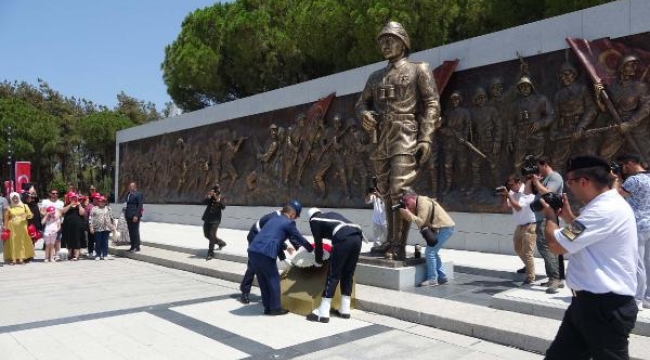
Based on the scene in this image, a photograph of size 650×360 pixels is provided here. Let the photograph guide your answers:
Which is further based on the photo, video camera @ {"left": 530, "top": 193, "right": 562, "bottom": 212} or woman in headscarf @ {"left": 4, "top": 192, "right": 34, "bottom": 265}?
woman in headscarf @ {"left": 4, "top": 192, "right": 34, "bottom": 265}

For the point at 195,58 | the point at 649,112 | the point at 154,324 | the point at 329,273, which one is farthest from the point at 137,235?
the point at 195,58

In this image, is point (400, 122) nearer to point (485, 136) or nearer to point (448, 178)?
point (485, 136)

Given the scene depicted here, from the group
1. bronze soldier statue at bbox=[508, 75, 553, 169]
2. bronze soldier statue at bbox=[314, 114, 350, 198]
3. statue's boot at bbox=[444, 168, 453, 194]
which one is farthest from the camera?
bronze soldier statue at bbox=[314, 114, 350, 198]

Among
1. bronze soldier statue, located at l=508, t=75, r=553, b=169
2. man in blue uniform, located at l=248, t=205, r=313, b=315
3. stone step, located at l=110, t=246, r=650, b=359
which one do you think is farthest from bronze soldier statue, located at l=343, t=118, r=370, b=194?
man in blue uniform, located at l=248, t=205, r=313, b=315

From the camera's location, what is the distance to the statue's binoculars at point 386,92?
6484 mm

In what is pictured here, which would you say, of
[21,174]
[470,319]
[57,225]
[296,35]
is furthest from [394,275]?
[21,174]

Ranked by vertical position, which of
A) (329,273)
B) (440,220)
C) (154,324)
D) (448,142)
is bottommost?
(154,324)

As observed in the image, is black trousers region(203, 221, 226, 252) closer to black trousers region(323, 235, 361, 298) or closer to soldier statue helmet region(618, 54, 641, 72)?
black trousers region(323, 235, 361, 298)

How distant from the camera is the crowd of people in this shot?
10039mm

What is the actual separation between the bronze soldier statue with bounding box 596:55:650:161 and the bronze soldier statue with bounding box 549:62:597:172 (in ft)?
0.86

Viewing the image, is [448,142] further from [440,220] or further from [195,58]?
[195,58]

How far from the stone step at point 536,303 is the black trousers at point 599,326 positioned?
217cm

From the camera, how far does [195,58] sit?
959 inches

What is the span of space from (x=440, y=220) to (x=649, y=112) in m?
3.94
